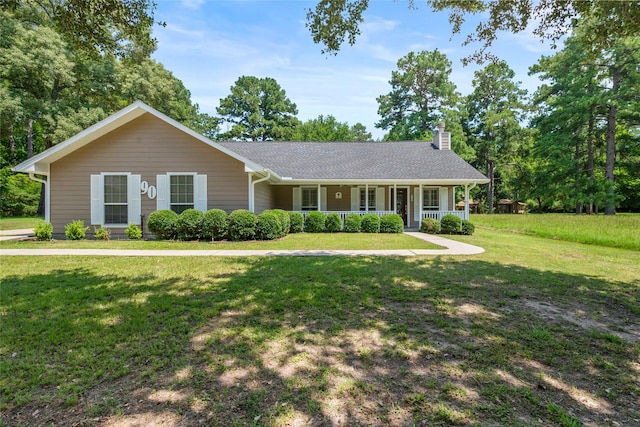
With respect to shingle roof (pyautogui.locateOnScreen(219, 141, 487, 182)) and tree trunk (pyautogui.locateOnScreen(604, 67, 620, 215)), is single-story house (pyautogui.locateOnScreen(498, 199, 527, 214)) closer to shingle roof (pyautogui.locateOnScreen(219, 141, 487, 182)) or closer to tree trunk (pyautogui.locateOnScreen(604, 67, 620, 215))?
tree trunk (pyautogui.locateOnScreen(604, 67, 620, 215))

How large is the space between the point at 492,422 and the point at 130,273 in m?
5.96

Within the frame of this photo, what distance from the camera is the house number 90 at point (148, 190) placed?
11602 millimetres

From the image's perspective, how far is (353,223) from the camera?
13852 mm

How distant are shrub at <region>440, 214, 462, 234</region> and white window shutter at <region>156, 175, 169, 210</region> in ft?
36.7

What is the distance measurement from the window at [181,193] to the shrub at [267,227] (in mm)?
2863

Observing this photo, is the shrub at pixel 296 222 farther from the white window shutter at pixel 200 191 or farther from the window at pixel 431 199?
the window at pixel 431 199

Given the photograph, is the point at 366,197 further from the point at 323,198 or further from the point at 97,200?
the point at 97,200

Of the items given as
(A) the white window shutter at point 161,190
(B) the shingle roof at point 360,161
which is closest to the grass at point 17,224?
(A) the white window shutter at point 161,190

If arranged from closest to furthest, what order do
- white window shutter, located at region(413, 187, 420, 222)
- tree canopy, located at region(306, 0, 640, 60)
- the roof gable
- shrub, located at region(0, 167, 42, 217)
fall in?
tree canopy, located at region(306, 0, 640, 60), the roof gable, white window shutter, located at region(413, 187, 420, 222), shrub, located at region(0, 167, 42, 217)

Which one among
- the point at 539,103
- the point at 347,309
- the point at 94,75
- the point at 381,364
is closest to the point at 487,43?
the point at 347,309

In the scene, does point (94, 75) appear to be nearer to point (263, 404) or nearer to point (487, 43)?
point (487, 43)

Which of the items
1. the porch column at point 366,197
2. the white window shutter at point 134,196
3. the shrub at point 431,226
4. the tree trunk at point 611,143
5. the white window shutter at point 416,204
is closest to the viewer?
the white window shutter at point 134,196

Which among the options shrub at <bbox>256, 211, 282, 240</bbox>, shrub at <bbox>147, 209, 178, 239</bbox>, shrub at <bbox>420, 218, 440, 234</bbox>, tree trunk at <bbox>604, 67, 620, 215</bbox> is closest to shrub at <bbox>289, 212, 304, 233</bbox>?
shrub at <bbox>256, 211, 282, 240</bbox>

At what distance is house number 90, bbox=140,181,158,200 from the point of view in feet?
38.1
